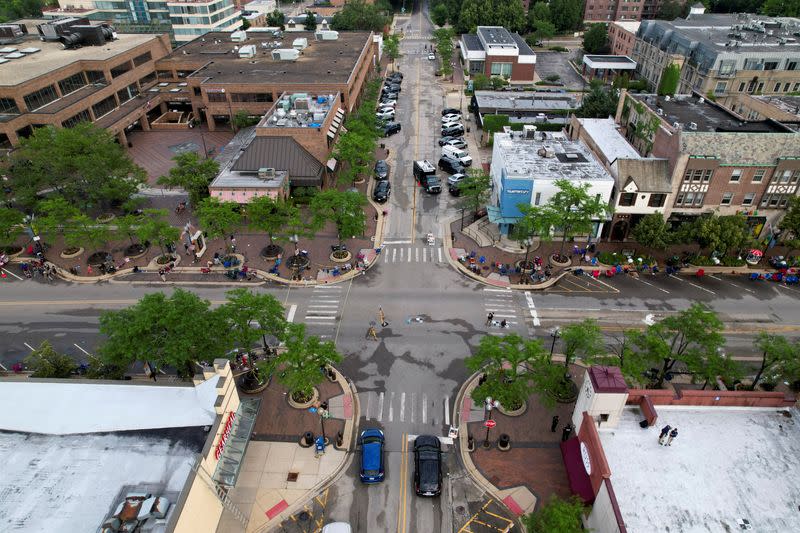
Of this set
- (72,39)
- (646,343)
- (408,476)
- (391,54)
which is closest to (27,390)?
(408,476)

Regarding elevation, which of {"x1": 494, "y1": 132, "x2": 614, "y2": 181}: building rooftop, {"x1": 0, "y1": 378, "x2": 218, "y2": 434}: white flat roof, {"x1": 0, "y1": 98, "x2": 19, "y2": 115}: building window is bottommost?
{"x1": 0, "y1": 378, "x2": 218, "y2": 434}: white flat roof

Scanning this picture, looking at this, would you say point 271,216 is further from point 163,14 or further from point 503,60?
point 163,14

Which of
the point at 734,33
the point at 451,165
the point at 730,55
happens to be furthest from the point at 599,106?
the point at 734,33

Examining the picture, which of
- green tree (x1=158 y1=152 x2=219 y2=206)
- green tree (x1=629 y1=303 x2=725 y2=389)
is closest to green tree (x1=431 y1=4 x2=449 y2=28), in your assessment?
green tree (x1=158 y1=152 x2=219 y2=206)

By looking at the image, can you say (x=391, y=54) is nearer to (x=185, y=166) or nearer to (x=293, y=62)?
(x=293, y=62)

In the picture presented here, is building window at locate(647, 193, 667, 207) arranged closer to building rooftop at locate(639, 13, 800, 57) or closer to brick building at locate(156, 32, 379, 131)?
brick building at locate(156, 32, 379, 131)
